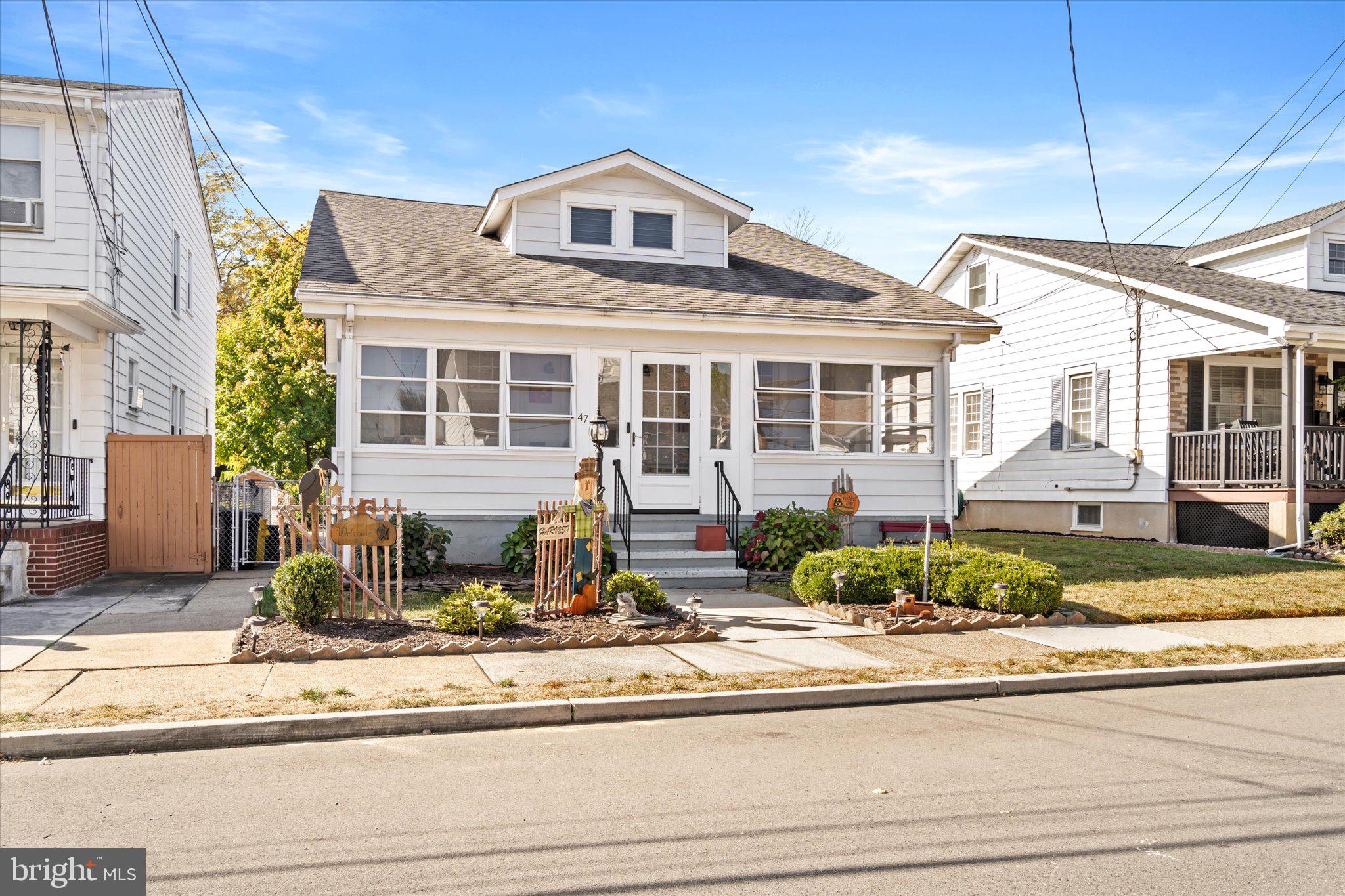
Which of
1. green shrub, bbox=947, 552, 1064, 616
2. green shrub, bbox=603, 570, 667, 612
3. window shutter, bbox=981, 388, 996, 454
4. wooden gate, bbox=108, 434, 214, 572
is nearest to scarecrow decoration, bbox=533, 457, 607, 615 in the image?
green shrub, bbox=603, 570, 667, 612

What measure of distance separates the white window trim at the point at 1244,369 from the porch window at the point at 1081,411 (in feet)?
6.94

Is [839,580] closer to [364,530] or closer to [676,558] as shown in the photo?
[676,558]

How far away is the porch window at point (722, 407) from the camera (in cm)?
1585

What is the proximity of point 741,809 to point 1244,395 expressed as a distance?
19487 millimetres

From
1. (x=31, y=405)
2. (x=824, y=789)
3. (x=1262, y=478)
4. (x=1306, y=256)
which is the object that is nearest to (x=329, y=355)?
(x=31, y=405)

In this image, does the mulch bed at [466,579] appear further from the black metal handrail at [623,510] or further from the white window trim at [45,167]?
the white window trim at [45,167]

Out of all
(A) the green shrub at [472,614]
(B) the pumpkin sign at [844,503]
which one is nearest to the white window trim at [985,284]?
(B) the pumpkin sign at [844,503]

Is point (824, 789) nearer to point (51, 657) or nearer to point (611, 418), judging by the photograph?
point (51, 657)

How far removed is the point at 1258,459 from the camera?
18.4 metres

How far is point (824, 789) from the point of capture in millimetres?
5516

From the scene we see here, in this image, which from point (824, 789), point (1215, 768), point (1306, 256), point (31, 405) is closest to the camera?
point (824, 789)

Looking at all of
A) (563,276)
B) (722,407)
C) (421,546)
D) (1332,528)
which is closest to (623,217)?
(563,276)

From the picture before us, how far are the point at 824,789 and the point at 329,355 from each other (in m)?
13.3

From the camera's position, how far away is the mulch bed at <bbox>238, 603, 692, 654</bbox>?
358 inches
